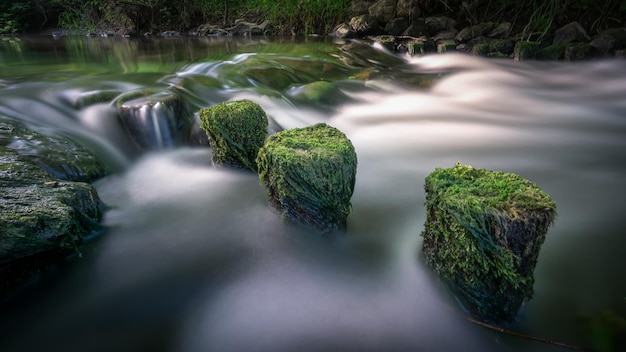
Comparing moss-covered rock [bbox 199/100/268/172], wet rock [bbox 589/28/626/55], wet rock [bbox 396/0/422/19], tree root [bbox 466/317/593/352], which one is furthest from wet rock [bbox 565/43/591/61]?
tree root [bbox 466/317/593/352]

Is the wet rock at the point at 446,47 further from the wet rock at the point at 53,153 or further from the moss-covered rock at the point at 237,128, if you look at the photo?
the wet rock at the point at 53,153

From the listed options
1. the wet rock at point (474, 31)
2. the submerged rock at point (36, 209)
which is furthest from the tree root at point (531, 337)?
the wet rock at point (474, 31)

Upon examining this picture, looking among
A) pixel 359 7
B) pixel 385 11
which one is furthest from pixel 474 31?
pixel 359 7

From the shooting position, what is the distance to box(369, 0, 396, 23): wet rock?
1328cm

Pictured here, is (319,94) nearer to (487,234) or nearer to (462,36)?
(487,234)

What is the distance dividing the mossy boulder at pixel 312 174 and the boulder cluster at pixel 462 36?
9064 millimetres

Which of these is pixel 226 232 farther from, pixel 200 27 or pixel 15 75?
pixel 200 27

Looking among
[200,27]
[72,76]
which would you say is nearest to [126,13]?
[200,27]

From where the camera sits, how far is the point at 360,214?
10.5 ft

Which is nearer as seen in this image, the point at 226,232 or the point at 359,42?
the point at 226,232

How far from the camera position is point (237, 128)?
3.53 meters

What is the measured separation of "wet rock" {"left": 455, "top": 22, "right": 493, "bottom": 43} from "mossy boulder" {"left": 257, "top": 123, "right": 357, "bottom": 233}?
10343 millimetres

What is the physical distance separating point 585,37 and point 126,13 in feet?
58.2

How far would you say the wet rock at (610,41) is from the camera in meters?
8.88
